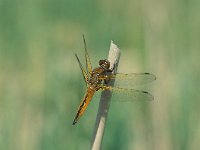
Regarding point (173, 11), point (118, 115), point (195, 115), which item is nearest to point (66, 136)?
point (118, 115)

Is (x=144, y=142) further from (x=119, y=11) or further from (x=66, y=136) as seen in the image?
(x=119, y=11)

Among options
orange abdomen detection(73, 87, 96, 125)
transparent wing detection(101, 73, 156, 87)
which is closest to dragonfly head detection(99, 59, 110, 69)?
orange abdomen detection(73, 87, 96, 125)

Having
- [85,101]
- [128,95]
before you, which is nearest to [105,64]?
[85,101]

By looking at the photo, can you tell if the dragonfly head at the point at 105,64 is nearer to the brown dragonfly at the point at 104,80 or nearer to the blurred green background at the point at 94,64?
the brown dragonfly at the point at 104,80

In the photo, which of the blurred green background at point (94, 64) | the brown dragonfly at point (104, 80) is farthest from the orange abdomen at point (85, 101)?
the blurred green background at point (94, 64)

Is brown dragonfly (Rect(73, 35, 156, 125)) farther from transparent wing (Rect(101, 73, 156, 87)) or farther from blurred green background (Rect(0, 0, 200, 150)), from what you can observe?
blurred green background (Rect(0, 0, 200, 150))

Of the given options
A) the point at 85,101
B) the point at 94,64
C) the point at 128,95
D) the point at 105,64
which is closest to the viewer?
the point at 105,64

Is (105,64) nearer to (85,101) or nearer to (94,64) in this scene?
(85,101)
